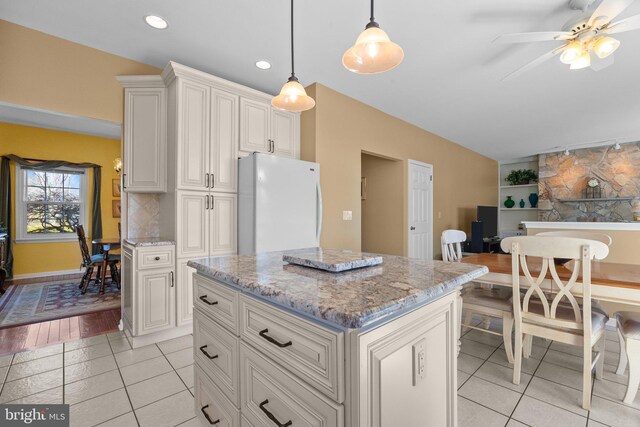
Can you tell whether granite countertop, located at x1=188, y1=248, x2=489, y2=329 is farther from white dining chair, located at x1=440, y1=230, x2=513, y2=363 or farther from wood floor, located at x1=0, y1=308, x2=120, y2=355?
wood floor, located at x1=0, y1=308, x2=120, y2=355

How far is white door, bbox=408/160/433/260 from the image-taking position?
4.62 metres

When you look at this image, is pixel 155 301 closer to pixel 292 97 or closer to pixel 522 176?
pixel 292 97

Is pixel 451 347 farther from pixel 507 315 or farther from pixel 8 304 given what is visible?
pixel 8 304

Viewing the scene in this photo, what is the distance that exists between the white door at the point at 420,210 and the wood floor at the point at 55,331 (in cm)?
403

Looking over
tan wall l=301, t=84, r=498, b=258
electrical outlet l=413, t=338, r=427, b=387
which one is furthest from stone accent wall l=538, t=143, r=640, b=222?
electrical outlet l=413, t=338, r=427, b=387

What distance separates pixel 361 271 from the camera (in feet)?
3.73

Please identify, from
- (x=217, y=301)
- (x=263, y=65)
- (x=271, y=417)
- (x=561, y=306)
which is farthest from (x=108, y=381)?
(x=561, y=306)

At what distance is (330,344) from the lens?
726 mm

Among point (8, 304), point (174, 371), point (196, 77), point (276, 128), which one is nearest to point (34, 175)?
point (8, 304)

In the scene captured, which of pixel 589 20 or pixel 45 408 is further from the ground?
pixel 589 20

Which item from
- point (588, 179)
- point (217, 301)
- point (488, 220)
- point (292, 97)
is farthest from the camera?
point (488, 220)

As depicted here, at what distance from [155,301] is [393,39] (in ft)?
10.1

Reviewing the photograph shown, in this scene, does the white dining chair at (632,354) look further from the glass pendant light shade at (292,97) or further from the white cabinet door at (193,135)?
the white cabinet door at (193,135)

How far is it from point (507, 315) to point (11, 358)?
3766mm
